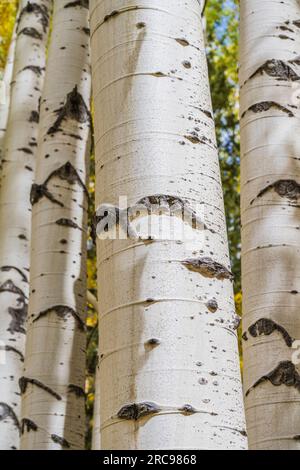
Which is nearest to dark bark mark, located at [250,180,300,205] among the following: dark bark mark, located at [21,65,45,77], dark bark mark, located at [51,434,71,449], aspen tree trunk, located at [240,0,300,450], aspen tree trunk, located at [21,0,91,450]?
aspen tree trunk, located at [240,0,300,450]

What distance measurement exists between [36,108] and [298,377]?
3.30 meters

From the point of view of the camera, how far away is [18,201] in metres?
4.39

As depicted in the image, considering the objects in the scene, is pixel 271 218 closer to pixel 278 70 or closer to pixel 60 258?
pixel 278 70

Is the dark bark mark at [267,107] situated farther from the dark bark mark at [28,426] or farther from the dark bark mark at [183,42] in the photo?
the dark bark mark at [28,426]

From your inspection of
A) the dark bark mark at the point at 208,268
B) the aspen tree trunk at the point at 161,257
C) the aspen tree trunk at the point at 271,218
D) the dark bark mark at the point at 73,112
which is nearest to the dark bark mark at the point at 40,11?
the dark bark mark at the point at 73,112

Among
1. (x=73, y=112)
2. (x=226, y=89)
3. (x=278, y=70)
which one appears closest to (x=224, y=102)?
(x=226, y=89)

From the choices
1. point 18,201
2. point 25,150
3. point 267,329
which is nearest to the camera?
point 267,329

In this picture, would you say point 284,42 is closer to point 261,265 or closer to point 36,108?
point 261,265

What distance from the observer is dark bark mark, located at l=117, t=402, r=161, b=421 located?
1393mm

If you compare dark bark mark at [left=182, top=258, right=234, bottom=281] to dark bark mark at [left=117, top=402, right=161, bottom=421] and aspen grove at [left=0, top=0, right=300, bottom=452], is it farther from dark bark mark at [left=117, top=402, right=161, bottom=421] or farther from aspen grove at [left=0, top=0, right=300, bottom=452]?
dark bark mark at [left=117, top=402, right=161, bottom=421]

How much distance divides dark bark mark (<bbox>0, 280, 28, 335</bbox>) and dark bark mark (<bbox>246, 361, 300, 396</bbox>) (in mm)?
2130

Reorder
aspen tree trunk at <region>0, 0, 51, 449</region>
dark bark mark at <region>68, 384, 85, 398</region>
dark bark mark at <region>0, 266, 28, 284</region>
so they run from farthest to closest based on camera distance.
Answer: dark bark mark at <region>0, 266, 28, 284</region> < aspen tree trunk at <region>0, 0, 51, 449</region> < dark bark mark at <region>68, 384, 85, 398</region>

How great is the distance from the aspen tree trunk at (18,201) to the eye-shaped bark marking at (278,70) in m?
2.03

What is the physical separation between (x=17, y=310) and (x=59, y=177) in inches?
39.0
